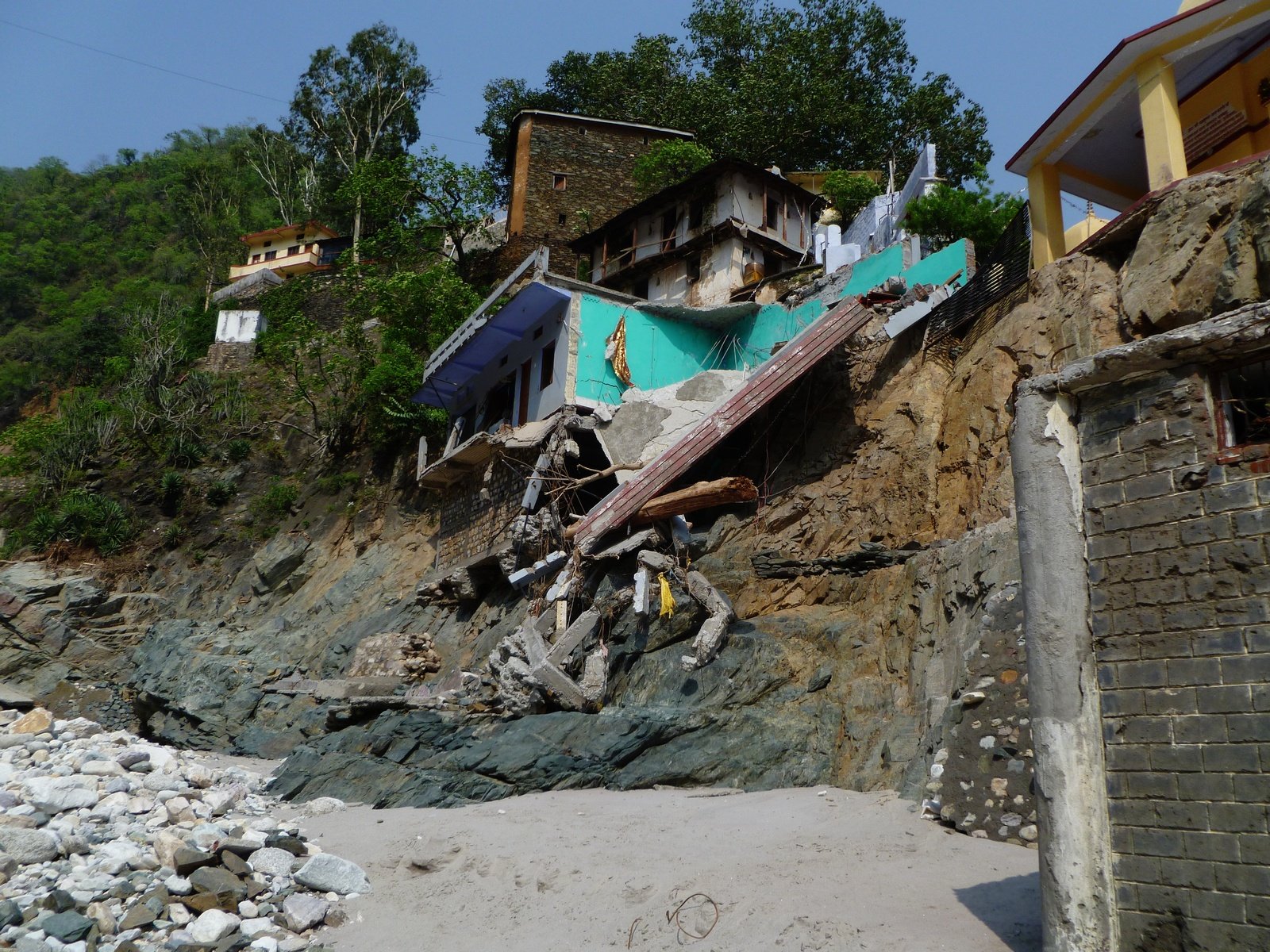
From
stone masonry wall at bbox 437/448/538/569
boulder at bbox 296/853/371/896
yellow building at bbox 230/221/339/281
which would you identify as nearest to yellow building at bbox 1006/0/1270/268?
stone masonry wall at bbox 437/448/538/569

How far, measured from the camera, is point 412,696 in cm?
1677

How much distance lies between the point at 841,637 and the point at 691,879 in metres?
5.41

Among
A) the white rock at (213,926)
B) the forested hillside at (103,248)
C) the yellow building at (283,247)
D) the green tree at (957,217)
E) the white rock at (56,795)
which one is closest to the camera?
the white rock at (213,926)

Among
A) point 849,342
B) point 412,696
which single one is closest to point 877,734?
point 412,696

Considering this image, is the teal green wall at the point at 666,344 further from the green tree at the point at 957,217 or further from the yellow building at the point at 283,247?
the yellow building at the point at 283,247

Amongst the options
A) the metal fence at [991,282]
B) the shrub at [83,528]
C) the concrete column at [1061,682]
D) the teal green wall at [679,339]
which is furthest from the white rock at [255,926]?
the shrub at [83,528]

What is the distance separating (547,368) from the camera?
76.4 feet

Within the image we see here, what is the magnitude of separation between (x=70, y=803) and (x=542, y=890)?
5.28m

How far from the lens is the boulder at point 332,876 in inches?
374

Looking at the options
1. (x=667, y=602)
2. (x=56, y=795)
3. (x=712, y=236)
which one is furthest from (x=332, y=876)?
(x=712, y=236)

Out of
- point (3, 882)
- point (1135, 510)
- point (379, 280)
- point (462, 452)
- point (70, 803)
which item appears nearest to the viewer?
point (1135, 510)

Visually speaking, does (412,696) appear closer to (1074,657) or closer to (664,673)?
(664,673)

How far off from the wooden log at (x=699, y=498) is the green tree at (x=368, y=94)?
32658 millimetres

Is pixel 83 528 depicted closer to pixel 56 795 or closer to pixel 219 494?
pixel 219 494
